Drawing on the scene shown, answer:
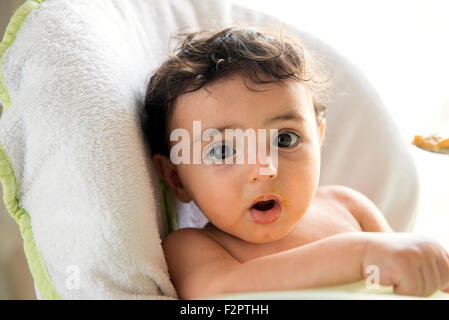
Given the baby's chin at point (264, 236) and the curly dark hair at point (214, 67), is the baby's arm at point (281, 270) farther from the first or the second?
the curly dark hair at point (214, 67)

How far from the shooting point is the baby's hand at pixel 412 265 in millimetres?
646

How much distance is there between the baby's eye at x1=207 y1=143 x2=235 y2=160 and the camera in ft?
2.56

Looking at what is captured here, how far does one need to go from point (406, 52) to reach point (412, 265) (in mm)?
1038

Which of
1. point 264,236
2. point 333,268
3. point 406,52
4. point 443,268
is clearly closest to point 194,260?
point 264,236

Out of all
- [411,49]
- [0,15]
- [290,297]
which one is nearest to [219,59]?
[290,297]

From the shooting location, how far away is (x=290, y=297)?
1.93 ft

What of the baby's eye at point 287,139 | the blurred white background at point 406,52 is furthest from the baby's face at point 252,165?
the blurred white background at point 406,52

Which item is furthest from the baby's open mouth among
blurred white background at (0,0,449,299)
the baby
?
blurred white background at (0,0,449,299)

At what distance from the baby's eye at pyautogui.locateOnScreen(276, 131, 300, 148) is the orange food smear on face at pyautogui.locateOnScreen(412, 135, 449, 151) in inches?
7.3

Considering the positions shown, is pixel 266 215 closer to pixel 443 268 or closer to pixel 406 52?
pixel 443 268

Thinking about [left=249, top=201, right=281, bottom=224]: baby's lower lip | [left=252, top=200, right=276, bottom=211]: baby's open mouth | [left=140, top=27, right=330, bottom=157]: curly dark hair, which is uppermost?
[left=140, top=27, right=330, bottom=157]: curly dark hair

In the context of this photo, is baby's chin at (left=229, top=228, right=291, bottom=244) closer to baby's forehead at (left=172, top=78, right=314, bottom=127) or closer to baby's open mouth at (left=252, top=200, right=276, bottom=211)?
baby's open mouth at (left=252, top=200, right=276, bottom=211)

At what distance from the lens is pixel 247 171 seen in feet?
2.47
